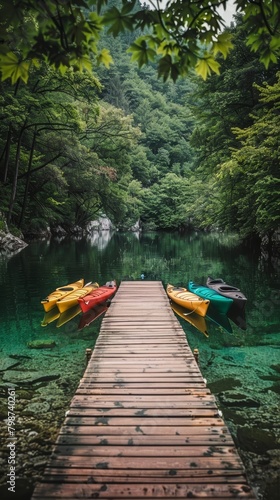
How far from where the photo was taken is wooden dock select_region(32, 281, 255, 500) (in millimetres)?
2721

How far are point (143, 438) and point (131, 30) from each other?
3.71 meters

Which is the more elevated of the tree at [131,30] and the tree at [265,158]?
the tree at [265,158]

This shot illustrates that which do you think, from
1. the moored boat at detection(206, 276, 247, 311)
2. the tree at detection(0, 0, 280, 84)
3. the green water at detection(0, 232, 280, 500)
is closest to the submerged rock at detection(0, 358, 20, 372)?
the green water at detection(0, 232, 280, 500)

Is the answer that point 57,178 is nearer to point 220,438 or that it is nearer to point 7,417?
point 7,417

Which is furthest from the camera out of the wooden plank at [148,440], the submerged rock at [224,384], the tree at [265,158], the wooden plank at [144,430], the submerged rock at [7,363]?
the tree at [265,158]

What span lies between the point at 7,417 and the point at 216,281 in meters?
9.15

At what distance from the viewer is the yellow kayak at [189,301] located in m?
9.47

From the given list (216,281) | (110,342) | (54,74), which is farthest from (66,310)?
(54,74)

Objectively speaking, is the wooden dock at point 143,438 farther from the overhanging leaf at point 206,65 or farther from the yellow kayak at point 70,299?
the yellow kayak at point 70,299

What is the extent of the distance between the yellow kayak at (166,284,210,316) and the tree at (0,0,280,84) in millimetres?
7448

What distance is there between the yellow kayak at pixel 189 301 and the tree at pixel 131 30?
293 inches

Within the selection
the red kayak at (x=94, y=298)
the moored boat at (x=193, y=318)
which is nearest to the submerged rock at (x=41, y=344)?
the red kayak at (x=94, y=298)

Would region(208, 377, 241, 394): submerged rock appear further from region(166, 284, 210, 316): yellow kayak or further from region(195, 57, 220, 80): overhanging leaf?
region(195, 57, 220, 80): overhanging leaf

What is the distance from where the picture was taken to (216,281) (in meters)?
12.4
